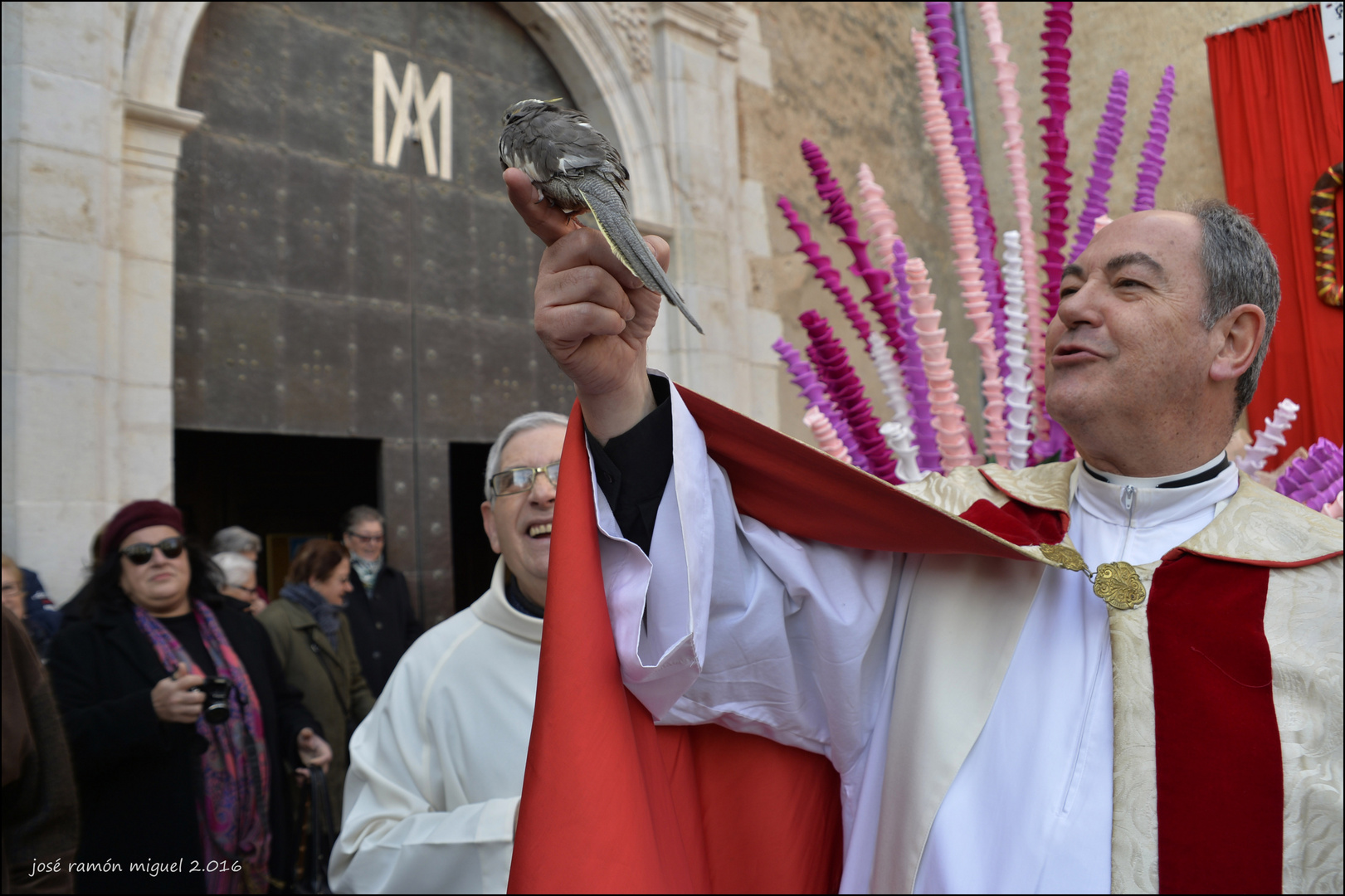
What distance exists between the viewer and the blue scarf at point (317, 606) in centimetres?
446

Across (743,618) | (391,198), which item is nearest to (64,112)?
(391,198)

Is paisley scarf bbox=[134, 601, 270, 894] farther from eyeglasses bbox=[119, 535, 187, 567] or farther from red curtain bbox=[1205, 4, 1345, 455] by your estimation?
red curtain bbox=[1205, 4, 1345, 455]

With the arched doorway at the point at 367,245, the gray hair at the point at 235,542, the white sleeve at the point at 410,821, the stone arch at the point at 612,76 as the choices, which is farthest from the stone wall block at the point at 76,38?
the white sleeve at the point at 410,821

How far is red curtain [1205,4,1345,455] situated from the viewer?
7.35m

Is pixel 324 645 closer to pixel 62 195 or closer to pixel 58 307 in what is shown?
pixel 58 307

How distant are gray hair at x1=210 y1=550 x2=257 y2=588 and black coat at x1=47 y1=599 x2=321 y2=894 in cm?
154

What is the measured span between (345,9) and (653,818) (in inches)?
233

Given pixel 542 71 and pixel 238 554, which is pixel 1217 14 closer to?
pixel 542 71

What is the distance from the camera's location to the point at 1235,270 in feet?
5.40

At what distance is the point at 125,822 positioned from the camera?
9.53 ft

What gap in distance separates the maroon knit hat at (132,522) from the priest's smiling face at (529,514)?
4.87ft

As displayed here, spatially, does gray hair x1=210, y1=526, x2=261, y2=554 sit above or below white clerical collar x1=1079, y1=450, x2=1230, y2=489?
below

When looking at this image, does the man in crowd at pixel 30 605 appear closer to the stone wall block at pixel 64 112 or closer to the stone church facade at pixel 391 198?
the stone church facade at pixel 391 198

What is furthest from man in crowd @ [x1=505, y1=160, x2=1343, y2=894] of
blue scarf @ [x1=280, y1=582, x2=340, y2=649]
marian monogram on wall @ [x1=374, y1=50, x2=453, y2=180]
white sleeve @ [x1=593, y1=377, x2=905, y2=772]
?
marian monogram on wall @ [x1=374, y1=50, x2=453, y2=180]
